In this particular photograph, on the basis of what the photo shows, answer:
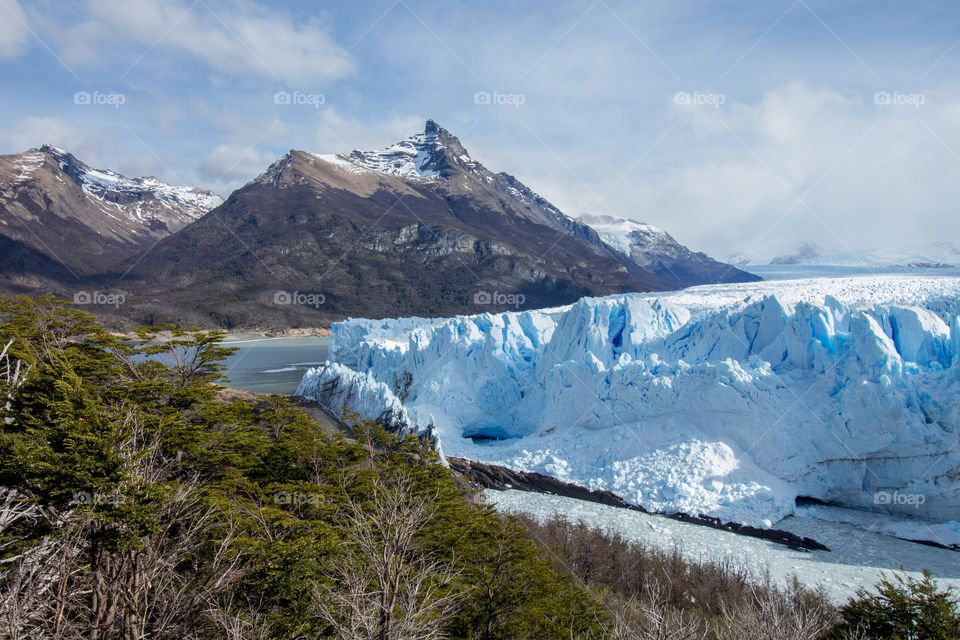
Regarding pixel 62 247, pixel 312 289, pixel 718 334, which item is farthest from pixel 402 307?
pixel 62 247

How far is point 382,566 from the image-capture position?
5.75 metres

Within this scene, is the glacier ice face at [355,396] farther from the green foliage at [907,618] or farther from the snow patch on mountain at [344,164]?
the snow patch on mountain at [344,164]

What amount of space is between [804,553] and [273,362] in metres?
47.5

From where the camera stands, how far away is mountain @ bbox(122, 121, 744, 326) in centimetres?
9119

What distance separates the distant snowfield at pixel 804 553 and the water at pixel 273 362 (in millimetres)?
17261

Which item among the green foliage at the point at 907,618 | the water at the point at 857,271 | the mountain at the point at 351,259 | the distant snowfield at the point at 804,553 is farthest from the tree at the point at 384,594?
the mountain at the point at 351,259

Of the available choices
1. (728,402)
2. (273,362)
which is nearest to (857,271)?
(728,402)

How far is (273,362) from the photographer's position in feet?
169

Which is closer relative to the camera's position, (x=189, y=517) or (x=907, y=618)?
(x=189, y=517)

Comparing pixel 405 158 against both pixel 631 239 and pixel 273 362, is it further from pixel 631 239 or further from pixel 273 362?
pixel 273 362

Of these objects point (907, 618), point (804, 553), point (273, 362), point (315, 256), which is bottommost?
A: point (804, 553)

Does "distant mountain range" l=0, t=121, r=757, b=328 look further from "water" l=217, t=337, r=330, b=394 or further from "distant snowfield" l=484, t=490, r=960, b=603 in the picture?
"distant snowfield" l=484, t=490, r=960, b=603

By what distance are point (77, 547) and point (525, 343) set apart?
23811mm

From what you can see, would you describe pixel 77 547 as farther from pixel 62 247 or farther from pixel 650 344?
pixel 62 247
